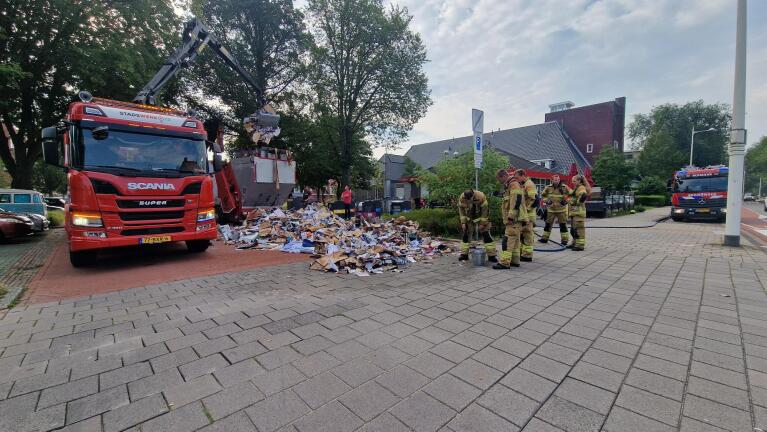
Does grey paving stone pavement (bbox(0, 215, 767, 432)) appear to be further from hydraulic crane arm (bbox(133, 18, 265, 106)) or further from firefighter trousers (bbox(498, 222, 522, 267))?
hydraulic crane arm (bbox(133, 18, 265, 106))

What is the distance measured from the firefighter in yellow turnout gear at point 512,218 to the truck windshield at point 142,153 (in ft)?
21.0

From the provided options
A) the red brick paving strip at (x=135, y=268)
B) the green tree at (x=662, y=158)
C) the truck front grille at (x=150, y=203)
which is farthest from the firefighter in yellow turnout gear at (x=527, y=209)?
the green tree at (x=662, y=158)

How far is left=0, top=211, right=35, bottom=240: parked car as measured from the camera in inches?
379

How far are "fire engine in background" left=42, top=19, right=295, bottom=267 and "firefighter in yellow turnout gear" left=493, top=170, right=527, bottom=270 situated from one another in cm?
612

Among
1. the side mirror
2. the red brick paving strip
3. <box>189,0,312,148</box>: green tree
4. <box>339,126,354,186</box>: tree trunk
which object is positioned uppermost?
<box>189,0,312,148</box>: green tree

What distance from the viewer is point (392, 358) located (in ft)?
9.05

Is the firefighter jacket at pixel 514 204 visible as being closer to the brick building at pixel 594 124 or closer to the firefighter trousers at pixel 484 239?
the firefighter trousers at pixel 484 239

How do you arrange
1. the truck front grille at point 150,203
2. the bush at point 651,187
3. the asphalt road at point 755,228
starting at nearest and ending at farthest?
the truck front grille at point 150,203
the asphalt road at point 755,228
the bush at point 651,187

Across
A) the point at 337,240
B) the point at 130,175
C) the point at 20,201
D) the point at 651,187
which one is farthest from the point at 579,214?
the point at 651,187

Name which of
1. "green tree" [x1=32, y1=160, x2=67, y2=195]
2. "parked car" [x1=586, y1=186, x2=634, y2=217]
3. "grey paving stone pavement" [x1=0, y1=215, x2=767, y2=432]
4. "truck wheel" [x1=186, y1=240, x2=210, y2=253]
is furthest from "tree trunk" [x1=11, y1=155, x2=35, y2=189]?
"green tree" [x1=32, y1=160, x2=67, y2=195]

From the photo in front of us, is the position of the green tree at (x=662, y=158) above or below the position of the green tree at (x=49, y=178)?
above

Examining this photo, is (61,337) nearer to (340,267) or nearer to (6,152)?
(340,267)

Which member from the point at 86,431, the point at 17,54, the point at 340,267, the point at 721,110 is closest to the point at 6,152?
the point at 17,54

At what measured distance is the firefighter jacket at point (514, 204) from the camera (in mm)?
6020
